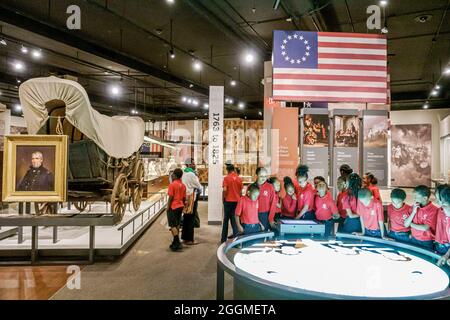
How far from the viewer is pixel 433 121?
1606cm

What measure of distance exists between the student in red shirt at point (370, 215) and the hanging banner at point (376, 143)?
226 cm

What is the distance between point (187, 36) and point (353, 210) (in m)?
6.33

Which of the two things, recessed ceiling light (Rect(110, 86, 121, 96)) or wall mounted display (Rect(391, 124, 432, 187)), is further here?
wall mounted display (Rect(391, 124, 432, 187))

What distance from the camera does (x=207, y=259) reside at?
529 centimetres

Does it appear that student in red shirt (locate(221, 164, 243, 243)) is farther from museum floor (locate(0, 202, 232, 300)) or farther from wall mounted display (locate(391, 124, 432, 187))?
wall mounted display (locate(391, 124, 432, 187))

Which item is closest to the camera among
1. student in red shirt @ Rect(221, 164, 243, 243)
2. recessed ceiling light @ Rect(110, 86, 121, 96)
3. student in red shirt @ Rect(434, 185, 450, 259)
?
student in red shirt @ Rect(434, 185, 450, 259)

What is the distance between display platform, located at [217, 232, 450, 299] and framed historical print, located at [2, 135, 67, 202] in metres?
2.81

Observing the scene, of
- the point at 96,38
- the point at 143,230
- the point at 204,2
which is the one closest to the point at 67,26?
the point at 96,38

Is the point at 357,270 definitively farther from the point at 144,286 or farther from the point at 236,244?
the point at 144,286

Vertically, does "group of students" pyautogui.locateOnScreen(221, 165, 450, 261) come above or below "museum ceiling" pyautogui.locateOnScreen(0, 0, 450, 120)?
below

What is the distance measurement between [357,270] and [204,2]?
555 cm

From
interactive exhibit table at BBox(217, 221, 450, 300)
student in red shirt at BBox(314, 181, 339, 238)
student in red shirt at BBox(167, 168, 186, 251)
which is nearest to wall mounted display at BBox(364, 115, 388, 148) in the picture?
student in red shirt at BBox(314, 181, 339, 238)

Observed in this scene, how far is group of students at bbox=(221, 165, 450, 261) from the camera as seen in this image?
2.74 m

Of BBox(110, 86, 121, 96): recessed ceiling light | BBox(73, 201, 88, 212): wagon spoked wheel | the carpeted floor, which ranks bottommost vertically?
the carpeted floor
